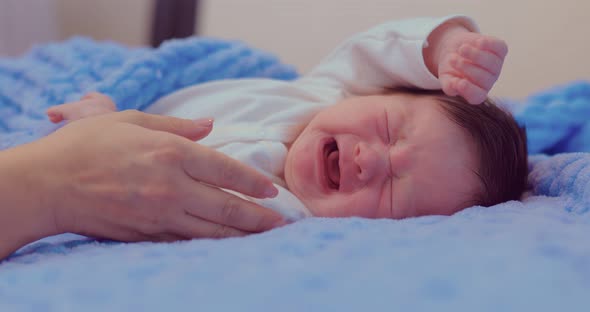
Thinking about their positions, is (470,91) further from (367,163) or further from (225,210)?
(225,210)

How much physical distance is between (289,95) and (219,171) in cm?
44

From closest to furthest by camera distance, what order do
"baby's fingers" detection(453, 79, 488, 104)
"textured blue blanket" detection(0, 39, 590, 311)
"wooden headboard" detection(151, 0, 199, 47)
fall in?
"textured blue blanket" detection(0, 39, 590, 311)
"baby's fingers" detection(453, 79, 488, 104)
"wooden headboard" detection(151, 0, 199, 47)

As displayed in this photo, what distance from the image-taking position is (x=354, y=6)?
1495 mm

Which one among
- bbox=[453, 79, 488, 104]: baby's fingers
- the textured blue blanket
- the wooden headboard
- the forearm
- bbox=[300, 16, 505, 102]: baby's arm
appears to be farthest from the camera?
the wooden headboard

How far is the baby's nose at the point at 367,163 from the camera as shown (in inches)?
29.4

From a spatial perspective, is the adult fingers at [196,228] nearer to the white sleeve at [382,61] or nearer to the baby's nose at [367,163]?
the baby's nose at [367,163]

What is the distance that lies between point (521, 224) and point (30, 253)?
1.56 ft

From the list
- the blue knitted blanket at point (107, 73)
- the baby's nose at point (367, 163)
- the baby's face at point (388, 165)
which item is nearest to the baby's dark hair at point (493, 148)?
the baby's face at point (388, 165)

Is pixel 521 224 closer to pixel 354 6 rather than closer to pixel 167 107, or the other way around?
pixel 167 107

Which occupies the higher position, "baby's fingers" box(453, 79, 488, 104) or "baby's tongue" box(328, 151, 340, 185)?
"baby's fingers" box(453, 79, 488, 104)

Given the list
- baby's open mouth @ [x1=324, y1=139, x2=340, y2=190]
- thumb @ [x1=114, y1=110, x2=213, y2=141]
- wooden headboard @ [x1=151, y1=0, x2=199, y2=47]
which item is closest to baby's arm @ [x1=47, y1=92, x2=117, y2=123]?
thumb @ [x1=114, y1=110, x2=213, y2=141]

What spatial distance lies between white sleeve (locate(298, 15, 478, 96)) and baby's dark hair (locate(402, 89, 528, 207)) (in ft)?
0.29

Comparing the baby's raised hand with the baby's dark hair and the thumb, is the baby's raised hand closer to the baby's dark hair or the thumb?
the baby's dark hair

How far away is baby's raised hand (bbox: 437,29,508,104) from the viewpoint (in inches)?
27.4
